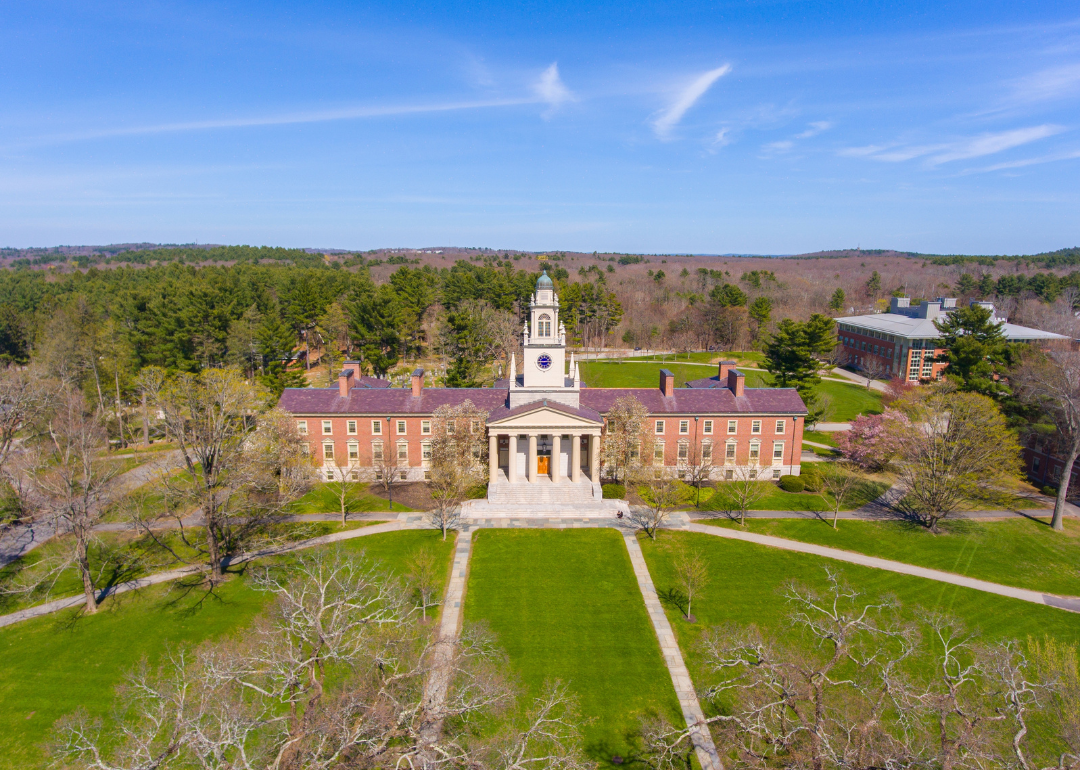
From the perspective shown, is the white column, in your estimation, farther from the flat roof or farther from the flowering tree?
the flat roof

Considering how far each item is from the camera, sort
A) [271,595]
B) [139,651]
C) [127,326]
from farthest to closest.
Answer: [127,326], [271,595], [139,651]

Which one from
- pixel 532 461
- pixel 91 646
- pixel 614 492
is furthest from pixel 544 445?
pixel 91 646

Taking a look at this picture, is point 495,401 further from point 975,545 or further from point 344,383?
point 975,545

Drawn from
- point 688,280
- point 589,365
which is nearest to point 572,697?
point 589,365

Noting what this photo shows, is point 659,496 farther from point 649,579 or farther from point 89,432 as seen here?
point 89,432

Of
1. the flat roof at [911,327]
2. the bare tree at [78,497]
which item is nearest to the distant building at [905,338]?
the flat roof at [911,327]

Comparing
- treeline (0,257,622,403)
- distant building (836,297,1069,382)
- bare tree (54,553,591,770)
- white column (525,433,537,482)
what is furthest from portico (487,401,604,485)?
distant building (836,297,1069,382)

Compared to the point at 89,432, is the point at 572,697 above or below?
below
